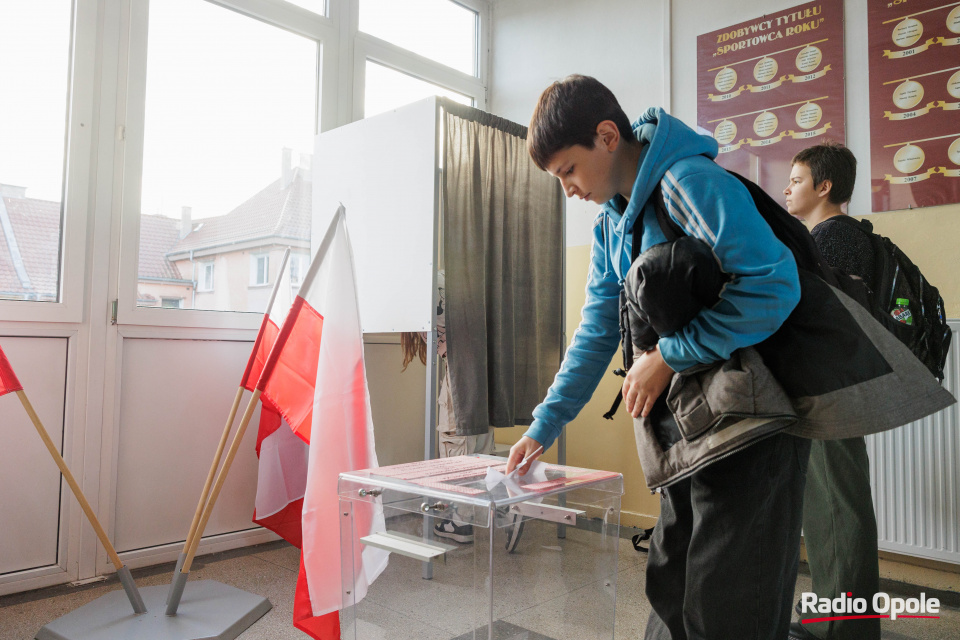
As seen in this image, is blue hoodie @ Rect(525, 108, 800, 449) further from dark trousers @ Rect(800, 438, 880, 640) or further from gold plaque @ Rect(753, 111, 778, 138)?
gold plaque @ Rect(753, 111, 778, 138)

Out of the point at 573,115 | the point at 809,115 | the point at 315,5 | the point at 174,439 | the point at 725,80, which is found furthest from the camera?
the point at 315,5

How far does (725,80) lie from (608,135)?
6.55ft

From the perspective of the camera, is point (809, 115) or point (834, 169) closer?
point (834, 169)

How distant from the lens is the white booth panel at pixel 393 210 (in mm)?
2145

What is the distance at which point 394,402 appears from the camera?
10.0ft

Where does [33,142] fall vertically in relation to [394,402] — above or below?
above

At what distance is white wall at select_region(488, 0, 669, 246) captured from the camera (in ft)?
9.54

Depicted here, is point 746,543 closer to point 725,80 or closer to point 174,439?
point 174,439

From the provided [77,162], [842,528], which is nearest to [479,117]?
[77,162]

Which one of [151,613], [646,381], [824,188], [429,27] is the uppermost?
[429,27]

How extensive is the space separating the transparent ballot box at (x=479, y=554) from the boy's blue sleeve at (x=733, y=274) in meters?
0.40

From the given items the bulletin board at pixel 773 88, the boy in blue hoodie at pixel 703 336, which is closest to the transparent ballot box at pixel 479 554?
the boy in blue hoodie at pixel 703 336

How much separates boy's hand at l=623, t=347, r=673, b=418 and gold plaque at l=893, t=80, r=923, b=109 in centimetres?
195

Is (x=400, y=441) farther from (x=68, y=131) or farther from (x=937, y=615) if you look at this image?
(x=937, y=615)
